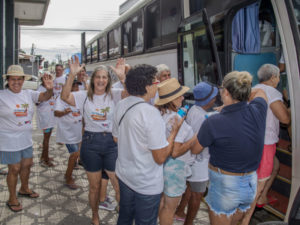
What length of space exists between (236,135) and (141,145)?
2.45ft

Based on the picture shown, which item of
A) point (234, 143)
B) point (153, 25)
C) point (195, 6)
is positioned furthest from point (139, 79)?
point (153, 25)

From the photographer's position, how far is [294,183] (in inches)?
107

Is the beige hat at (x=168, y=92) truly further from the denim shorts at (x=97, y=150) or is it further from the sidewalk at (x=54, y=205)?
the sidewalk at (x=54, y=205)

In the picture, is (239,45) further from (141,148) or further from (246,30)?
(141,148)

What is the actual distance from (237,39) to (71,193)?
337 centimetres

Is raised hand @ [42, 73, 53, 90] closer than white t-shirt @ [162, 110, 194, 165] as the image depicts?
No

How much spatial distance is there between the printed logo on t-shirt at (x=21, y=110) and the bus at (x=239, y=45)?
8.41 feet

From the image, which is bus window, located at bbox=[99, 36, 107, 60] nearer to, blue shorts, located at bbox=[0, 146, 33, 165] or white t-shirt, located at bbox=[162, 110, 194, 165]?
blue shorts, located at bbox=[0, 146, 33, 165]

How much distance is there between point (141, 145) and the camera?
7.00ft

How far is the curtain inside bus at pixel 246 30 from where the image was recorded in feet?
12.6

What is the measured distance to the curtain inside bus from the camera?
385cm

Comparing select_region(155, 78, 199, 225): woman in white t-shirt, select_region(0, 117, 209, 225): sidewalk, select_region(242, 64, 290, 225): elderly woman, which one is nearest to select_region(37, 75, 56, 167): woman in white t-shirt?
select_region(0, 117, 209, 225): sidewalk

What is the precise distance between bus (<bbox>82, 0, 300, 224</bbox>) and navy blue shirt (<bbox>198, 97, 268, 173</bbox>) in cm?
59

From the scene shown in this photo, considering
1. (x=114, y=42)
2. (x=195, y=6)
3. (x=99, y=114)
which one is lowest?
(x=99, y=114)
